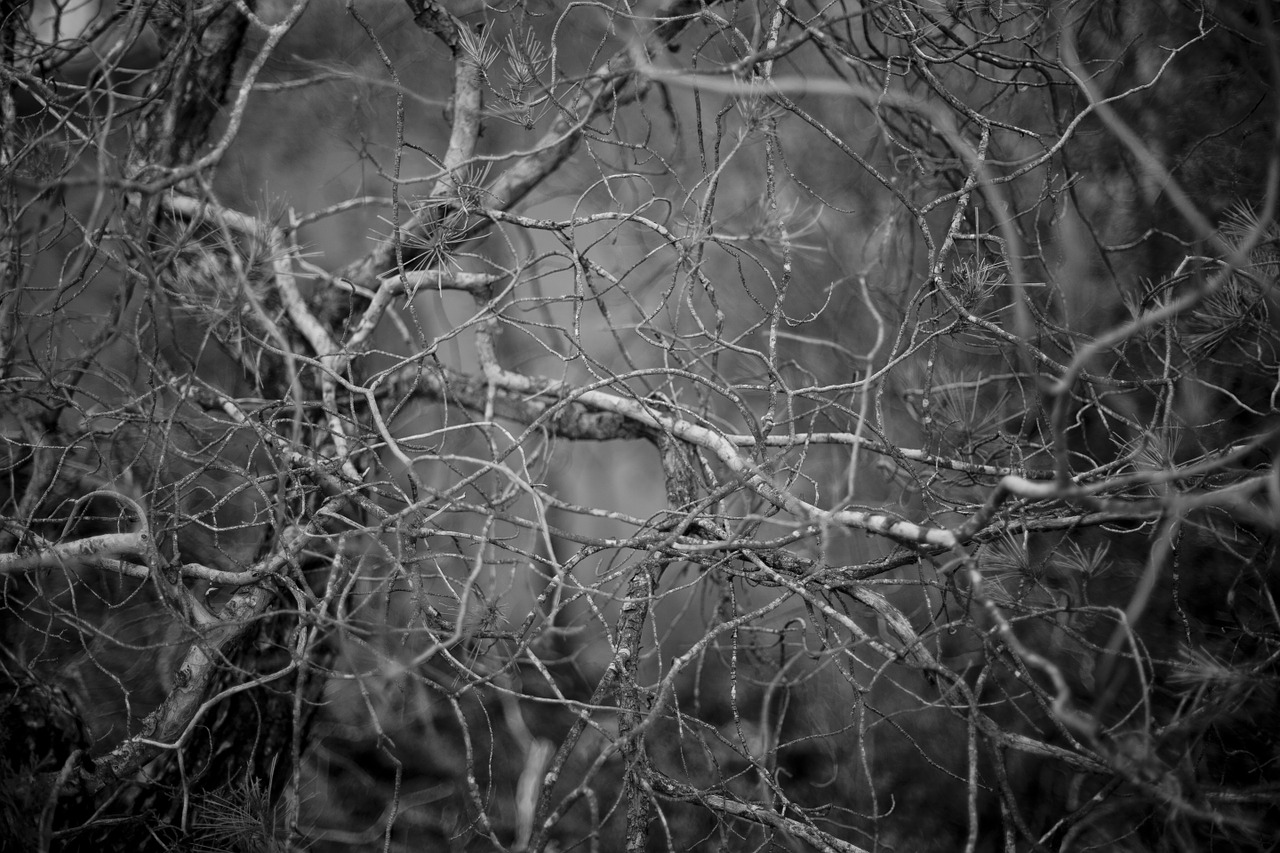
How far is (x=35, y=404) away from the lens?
125 centimetres

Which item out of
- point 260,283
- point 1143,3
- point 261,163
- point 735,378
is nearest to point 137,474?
point 260,283

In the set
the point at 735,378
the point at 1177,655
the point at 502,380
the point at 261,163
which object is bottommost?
the point at 1177,655

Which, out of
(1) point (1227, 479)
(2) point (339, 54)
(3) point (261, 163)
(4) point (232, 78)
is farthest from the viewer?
(3) point (261, 163)

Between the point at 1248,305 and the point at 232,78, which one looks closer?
the point at 1248,305

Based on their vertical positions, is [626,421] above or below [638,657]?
above

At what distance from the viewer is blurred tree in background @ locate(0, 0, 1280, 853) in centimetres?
97

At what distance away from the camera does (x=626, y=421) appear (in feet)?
4.76

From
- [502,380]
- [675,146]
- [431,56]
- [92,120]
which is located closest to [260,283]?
[92,120]

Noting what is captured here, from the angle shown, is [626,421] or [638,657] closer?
[638,657]

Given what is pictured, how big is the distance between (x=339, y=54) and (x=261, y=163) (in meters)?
0.32

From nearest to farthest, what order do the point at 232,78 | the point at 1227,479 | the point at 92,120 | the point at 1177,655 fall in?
the point at 92,120 → the point at 1227,479 → the point at 1177,655 → the point at 232,78

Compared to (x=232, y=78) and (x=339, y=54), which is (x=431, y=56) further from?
(x=232, y=78)

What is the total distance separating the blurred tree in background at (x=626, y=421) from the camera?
97 centimetres

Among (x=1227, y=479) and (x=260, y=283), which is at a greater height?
(x=260, y=283)
